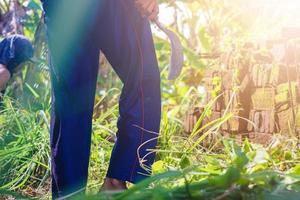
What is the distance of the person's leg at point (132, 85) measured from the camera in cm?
185

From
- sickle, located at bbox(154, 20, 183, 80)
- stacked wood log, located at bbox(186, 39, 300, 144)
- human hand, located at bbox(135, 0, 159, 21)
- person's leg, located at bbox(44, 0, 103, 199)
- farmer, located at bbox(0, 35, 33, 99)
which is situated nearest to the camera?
person's leg, located at bbox(44, 0, 103, 199)

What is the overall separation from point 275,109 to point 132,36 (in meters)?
1.06

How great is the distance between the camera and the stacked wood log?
2559 mm

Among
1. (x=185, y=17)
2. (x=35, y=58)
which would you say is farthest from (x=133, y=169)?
(x=185, y=17)

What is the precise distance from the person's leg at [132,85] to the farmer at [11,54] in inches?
65.4

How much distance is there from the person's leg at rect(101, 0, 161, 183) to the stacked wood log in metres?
0.67

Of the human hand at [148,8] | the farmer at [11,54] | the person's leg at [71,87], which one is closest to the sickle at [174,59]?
the human hand at [148,8]

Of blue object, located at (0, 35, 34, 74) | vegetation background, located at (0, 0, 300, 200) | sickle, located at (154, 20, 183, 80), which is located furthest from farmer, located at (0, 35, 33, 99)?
sickle, located at (154, 20, 183, 80)

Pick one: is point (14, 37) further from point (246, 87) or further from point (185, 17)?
point (185, 17)

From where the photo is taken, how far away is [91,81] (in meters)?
1.81

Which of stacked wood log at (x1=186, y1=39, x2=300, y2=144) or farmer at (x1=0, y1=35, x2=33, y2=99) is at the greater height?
farmer at (x1=0, y1=35, x2=33, y2=99)

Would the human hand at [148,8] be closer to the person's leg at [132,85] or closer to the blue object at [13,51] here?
the person's leg at [132,85]

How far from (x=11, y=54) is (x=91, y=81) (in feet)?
5.82

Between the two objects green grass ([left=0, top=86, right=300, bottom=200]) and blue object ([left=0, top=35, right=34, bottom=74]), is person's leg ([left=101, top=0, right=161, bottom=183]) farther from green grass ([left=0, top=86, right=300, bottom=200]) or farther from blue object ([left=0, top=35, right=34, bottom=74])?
blue object ([left=0, top=35, right=34, bottom=74])
